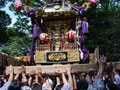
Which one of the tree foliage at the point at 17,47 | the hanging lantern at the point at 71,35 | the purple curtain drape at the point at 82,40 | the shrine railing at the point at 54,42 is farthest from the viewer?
the tree foliage at the point at 17,47

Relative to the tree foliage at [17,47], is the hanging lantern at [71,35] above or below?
above

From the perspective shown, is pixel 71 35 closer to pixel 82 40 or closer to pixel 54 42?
pixel 82 40

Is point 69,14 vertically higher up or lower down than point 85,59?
higher up

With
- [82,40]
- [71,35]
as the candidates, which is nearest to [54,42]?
[71,35]

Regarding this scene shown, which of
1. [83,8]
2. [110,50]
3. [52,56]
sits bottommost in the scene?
[110,50]

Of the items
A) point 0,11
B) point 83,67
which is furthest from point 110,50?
point 83,67

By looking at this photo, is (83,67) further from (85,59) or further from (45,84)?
(85,59)

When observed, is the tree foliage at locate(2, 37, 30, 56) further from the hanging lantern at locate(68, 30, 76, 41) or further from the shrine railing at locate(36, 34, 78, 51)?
the hanging lantern at locate(68, 30, 76, 41)

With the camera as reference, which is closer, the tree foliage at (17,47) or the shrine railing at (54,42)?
the shrine railing at (54,42)

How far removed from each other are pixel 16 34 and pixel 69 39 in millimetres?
10470

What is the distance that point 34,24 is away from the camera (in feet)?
42.5

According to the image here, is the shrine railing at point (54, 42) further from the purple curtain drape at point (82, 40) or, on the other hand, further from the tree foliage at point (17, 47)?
the tree foliage at point (17, 47)

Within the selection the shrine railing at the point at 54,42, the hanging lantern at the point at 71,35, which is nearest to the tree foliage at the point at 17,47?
the shrine railing at the point at 54,42

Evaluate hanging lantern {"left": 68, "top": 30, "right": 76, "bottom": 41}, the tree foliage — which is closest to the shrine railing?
hanging lantern {"left": 68, "top": 30, "right": 76, "bottom": 41}
